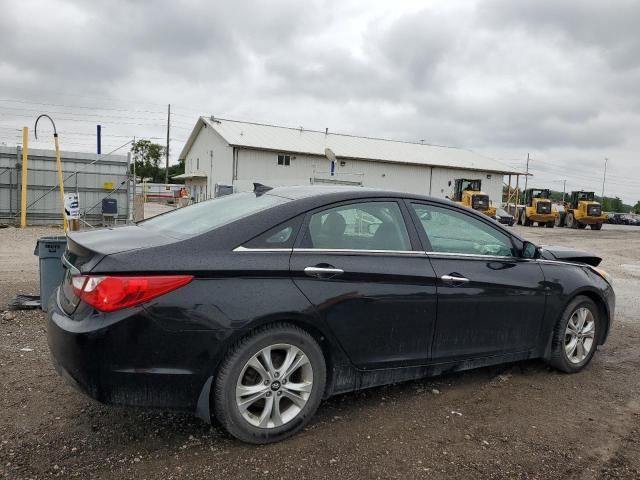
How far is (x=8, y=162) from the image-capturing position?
16891 mm

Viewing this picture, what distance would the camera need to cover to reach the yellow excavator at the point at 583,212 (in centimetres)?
3400

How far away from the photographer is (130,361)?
283 cm

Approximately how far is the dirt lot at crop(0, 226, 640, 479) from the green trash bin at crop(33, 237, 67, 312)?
112 centimetres

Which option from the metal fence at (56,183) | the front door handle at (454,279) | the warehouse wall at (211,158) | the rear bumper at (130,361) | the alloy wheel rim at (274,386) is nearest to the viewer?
the rear bumper at (130,361)

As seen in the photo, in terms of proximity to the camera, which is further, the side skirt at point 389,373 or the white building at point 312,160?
the white building at point 312,160

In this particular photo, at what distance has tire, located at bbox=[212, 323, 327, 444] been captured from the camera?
301cm

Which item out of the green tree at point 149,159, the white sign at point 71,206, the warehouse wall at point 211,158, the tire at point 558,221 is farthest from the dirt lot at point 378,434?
the green tree at point 149,159

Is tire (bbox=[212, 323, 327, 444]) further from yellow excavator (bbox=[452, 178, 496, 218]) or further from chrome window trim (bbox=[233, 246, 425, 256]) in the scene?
yellow excavator (bbox=[452, 178, 496, 218])

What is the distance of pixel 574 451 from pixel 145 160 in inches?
3089

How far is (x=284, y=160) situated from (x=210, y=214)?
36.6 m

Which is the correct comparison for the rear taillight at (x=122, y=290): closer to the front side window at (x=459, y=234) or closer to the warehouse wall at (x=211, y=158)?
the front side window at (x=459, y=234)

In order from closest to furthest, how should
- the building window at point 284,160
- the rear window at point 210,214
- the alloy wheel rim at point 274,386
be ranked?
the alloy wheel rim at point 274,386 → the rear window at point 210,214 → the building window at point 284,160

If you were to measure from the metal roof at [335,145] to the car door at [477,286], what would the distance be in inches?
1346

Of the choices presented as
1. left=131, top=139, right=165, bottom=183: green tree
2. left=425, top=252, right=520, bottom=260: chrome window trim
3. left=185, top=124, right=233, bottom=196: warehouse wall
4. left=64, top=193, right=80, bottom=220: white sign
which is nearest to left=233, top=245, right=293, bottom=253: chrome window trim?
left=425, top=252, right=520, bottom=260: chrome window trim
